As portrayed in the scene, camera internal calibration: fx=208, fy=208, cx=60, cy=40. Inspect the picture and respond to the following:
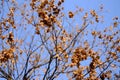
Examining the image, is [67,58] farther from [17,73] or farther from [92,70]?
[17,73]

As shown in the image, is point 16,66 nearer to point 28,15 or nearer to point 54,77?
point 54,77

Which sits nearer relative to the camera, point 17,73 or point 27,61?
point 17,73

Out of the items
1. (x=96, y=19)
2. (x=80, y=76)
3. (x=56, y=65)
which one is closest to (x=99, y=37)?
(x=96, y=19)

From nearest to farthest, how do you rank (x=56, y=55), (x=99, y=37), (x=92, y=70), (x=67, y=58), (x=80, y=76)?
(x=80, y=76) → (x=92, y=70) → (x=56, y=55) → (x=67, y=58) → (x=99, y=37)

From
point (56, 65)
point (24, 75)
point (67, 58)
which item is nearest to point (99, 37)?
point (67, 58)

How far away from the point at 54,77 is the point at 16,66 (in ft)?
6.35

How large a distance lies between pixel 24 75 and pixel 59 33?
2611 mm

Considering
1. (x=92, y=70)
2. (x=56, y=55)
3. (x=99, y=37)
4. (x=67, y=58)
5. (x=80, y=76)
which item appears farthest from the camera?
(x=99, y=37)

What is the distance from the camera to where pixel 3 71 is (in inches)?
391

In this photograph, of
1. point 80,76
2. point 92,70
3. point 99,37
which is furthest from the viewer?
point 99,37

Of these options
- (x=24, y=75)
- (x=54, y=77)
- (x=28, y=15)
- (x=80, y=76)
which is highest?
(x=28, y=15)

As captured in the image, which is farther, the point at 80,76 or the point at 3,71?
the point at 3,71

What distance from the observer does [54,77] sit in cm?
952

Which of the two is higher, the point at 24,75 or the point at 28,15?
the point at 28,15
